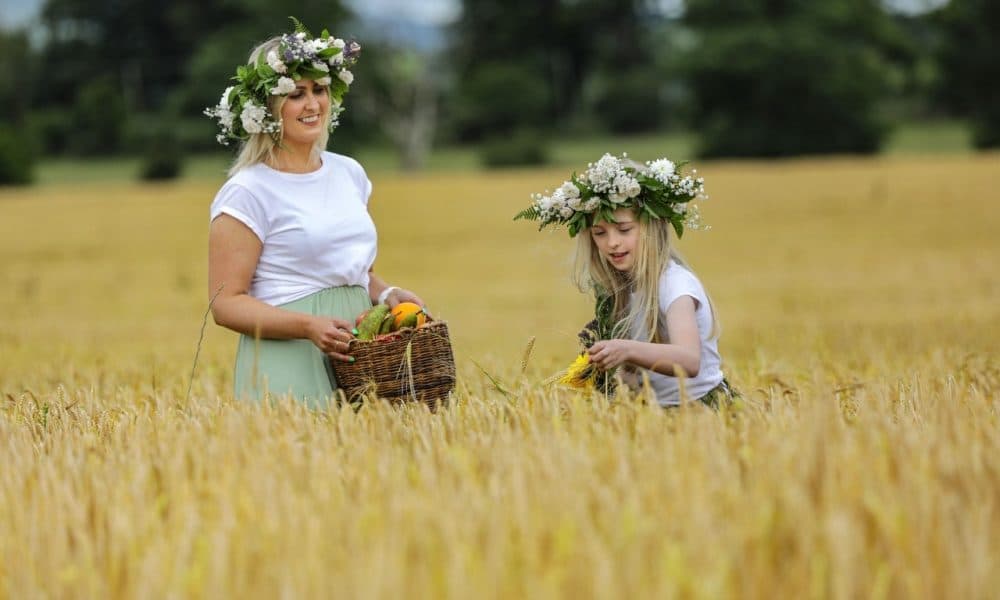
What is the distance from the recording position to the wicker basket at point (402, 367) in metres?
5.21

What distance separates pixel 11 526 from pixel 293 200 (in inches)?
83.1

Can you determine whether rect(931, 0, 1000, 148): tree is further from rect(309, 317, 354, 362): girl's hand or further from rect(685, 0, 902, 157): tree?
rect(309, 317, 354, 362): girl's hand

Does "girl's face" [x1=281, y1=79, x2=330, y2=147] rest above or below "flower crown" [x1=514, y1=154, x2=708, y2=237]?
above

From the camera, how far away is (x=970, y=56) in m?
65.2

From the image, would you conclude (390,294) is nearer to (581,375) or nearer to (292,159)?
(292,159)

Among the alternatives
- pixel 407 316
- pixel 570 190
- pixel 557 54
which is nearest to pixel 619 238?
pixel 570 190

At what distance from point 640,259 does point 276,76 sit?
1.67 meters

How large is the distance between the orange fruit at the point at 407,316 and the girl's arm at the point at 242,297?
0.19 meters

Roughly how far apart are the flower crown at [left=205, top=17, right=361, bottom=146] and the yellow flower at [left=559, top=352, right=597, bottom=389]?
155 centimetres

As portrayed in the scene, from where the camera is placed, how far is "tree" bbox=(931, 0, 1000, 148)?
65000 millimetres

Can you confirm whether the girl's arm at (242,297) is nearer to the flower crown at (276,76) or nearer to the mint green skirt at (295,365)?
the mint green skirt at (295,365)

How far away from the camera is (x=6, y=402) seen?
6.77 m

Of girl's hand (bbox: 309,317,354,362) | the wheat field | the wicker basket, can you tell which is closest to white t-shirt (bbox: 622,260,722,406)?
the wheat field

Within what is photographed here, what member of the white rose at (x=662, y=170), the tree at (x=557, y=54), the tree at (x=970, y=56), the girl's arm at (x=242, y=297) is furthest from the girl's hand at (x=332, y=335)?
the tree at (x=557, y=54)
